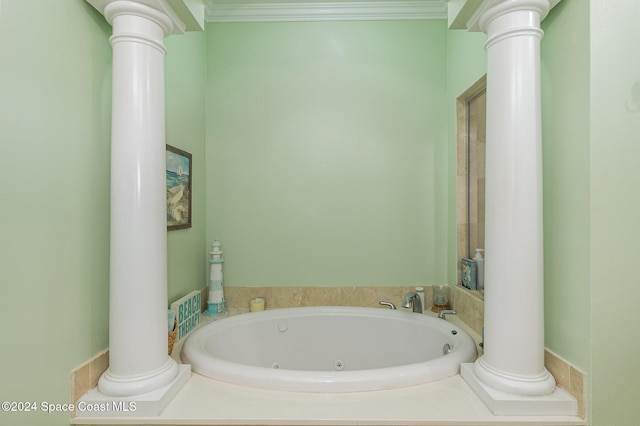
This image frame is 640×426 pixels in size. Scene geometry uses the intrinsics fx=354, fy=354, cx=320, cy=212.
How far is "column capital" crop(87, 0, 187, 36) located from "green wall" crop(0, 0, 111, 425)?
0.06m

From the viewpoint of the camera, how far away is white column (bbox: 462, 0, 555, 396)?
1127mm

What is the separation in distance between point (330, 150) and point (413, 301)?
105 centimetres

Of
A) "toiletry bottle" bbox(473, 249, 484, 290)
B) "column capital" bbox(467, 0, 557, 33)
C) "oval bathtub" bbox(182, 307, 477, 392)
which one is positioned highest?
"column capital" bbox(467, 0, 557, 33)

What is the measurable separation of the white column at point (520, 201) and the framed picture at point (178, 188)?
4.85 ft

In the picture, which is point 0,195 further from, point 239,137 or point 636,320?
point 636,320

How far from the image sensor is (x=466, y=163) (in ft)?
6.92

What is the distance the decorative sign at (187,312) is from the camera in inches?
69.5

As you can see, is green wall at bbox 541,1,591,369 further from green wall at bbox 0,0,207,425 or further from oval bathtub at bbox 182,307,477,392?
green wall at bbox 0,0,207,425

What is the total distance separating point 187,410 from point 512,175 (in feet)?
4.21

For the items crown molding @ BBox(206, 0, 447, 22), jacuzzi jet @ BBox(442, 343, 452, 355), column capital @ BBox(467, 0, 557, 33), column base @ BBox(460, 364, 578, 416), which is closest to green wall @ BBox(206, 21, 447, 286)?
crown molding @ BBox(206, 0, 447, 22)

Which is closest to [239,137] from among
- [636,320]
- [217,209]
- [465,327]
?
[217,209]

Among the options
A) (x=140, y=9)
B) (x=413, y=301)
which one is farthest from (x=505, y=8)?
(x=413, y=301)

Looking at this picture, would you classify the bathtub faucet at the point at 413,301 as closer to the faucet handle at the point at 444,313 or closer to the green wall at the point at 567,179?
the faucet handle at the point at 444,313

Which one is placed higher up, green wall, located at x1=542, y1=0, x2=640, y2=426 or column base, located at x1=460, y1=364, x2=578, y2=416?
green wall, located at x1=542, y1=0, x2=640, y2=426
